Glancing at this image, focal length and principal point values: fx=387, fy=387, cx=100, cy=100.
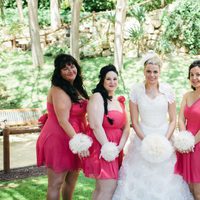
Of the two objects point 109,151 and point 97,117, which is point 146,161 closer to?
point 109,151

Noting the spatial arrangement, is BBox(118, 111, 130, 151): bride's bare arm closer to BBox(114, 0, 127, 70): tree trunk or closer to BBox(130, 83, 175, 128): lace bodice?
→ BBox(130, 83, 175, 128): lace bodice

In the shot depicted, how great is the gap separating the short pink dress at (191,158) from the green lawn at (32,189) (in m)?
1.97

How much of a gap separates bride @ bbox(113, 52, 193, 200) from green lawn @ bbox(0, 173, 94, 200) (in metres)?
1.71

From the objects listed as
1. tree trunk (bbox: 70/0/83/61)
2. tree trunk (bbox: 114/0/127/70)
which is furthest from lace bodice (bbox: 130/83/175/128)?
tree trunk (bbox: 114/0/127/70)

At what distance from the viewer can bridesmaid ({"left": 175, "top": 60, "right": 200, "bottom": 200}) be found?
3.64 m

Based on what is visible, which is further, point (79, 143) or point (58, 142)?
point (58, 142)

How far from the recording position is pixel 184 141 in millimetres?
3551

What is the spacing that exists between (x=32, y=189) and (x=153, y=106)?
8.80 feet

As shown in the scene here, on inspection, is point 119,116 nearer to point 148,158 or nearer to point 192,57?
point 148,158

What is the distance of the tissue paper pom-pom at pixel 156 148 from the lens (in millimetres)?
3564

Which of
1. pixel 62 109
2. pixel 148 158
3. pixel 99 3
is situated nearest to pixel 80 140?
pixel 62 109

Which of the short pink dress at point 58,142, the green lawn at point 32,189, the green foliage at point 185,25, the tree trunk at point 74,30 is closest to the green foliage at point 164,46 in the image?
the green foliage at point 185,25

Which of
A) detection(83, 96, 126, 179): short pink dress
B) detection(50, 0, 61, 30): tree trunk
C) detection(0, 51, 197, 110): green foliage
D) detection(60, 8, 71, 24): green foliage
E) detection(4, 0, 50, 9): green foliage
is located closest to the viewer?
detection(83, 96, 126, 179): short pink dress

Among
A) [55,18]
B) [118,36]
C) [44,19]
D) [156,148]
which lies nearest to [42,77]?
[118,36]
